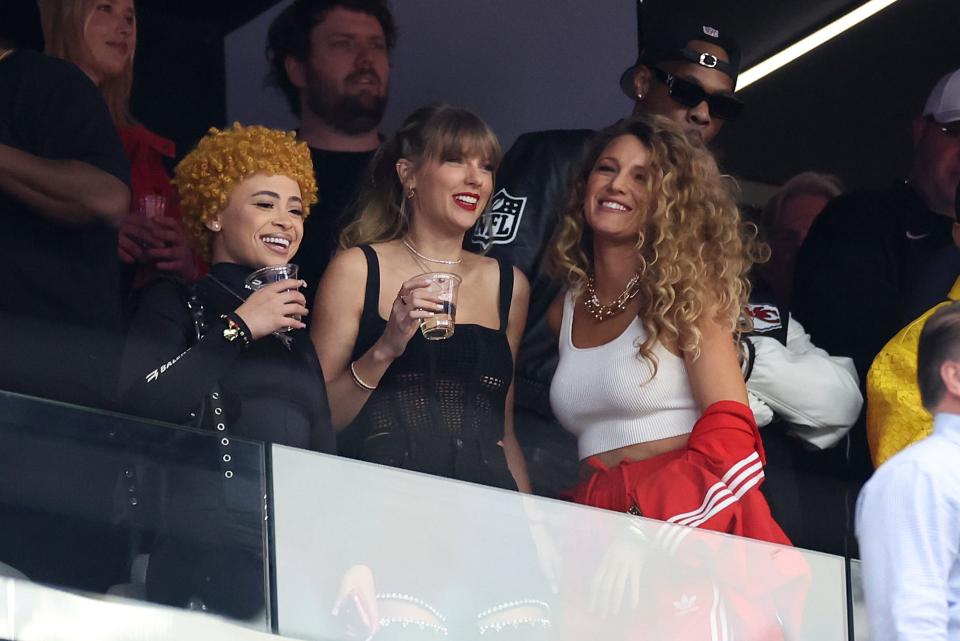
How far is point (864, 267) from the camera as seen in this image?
4.25 m

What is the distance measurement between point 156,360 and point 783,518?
1424mm

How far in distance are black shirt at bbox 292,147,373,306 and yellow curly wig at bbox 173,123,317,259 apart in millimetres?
322

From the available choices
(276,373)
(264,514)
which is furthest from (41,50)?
(264,514)

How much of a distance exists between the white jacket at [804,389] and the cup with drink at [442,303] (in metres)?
0.78

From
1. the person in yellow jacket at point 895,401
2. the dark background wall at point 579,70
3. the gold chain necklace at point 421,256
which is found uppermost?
the dark background wall at point 579,70

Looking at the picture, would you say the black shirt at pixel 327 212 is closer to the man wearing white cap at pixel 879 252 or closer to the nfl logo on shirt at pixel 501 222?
the nfl logo on shirt at pixel 501 222

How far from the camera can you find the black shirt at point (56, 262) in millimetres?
3416

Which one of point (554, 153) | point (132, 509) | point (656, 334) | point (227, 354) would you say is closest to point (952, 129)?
point (554, 153)

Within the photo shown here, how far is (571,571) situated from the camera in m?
3.47

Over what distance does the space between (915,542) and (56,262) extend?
167cm

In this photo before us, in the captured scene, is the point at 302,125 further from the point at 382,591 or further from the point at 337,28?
the point at 382,591

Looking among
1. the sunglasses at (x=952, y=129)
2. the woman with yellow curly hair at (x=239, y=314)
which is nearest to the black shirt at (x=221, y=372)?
the woman with yellow curly hair at (x=239, y=314)

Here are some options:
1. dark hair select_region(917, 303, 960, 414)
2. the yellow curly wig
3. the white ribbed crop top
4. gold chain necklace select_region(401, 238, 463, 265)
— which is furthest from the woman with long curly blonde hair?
the yellow curly wig

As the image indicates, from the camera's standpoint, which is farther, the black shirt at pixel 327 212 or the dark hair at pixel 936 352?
the black shirt at pixel 327 212
